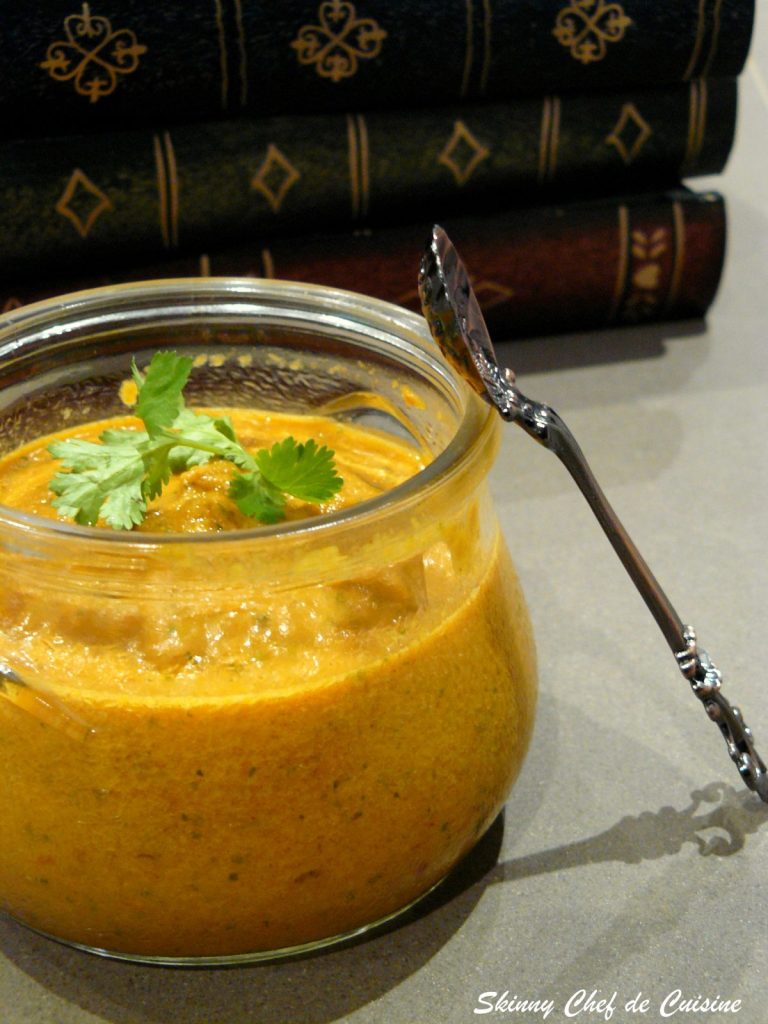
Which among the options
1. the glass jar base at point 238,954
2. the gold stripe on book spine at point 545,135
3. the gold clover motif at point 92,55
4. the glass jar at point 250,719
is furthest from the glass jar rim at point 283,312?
the gold stripe on book spine at point 545,135

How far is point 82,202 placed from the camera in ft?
3.18

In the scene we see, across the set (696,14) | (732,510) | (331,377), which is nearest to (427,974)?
(331,377)

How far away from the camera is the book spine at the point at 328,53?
3.02 ft

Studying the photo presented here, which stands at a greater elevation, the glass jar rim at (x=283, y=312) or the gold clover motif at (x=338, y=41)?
the gold clover motif at (x=338, y=41)

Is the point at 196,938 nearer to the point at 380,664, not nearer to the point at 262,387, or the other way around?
the point at 380,664

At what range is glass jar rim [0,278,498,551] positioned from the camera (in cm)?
43

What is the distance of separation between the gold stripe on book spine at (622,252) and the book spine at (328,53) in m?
0.11

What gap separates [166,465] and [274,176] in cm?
55

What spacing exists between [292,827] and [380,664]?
0.22ft

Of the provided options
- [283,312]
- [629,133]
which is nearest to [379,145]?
[629,133]

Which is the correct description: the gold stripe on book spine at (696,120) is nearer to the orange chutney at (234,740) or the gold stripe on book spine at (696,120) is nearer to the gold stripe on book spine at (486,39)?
the gold stripe on book spine at (486,39)

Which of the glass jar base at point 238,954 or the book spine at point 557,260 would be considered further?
the book spine at point 557,260

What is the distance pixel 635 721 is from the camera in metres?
0.65

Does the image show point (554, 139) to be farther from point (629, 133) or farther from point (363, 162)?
point (363, 162)
